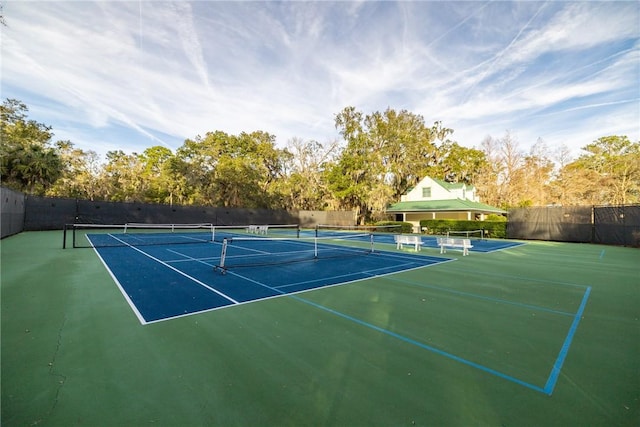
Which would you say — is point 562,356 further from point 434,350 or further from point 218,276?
point 218,276

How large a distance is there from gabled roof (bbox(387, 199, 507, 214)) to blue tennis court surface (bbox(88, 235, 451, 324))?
828 inches

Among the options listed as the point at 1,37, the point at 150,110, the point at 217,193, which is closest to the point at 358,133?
the point at 217,193

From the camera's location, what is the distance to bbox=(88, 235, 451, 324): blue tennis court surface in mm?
5383

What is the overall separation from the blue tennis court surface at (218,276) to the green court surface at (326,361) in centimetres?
50

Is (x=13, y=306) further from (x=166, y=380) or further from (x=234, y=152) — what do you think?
(x=234, y=152)

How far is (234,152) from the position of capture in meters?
42.9

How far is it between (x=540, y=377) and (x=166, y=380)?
398 cm

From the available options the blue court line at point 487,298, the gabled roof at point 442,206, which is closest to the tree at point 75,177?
the gabled roof at point 442,206

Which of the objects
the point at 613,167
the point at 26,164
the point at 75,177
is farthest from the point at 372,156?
the point at 75,177

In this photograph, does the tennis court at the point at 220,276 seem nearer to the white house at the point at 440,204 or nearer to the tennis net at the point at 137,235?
the tennis net at the point at 137,235

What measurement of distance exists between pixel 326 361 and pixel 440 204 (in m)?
32.4

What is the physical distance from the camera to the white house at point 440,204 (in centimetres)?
3071

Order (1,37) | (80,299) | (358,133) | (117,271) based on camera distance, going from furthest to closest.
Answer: (358,133), (1,37), (117,271), (80,299)

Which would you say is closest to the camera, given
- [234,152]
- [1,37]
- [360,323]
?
[360,323]
